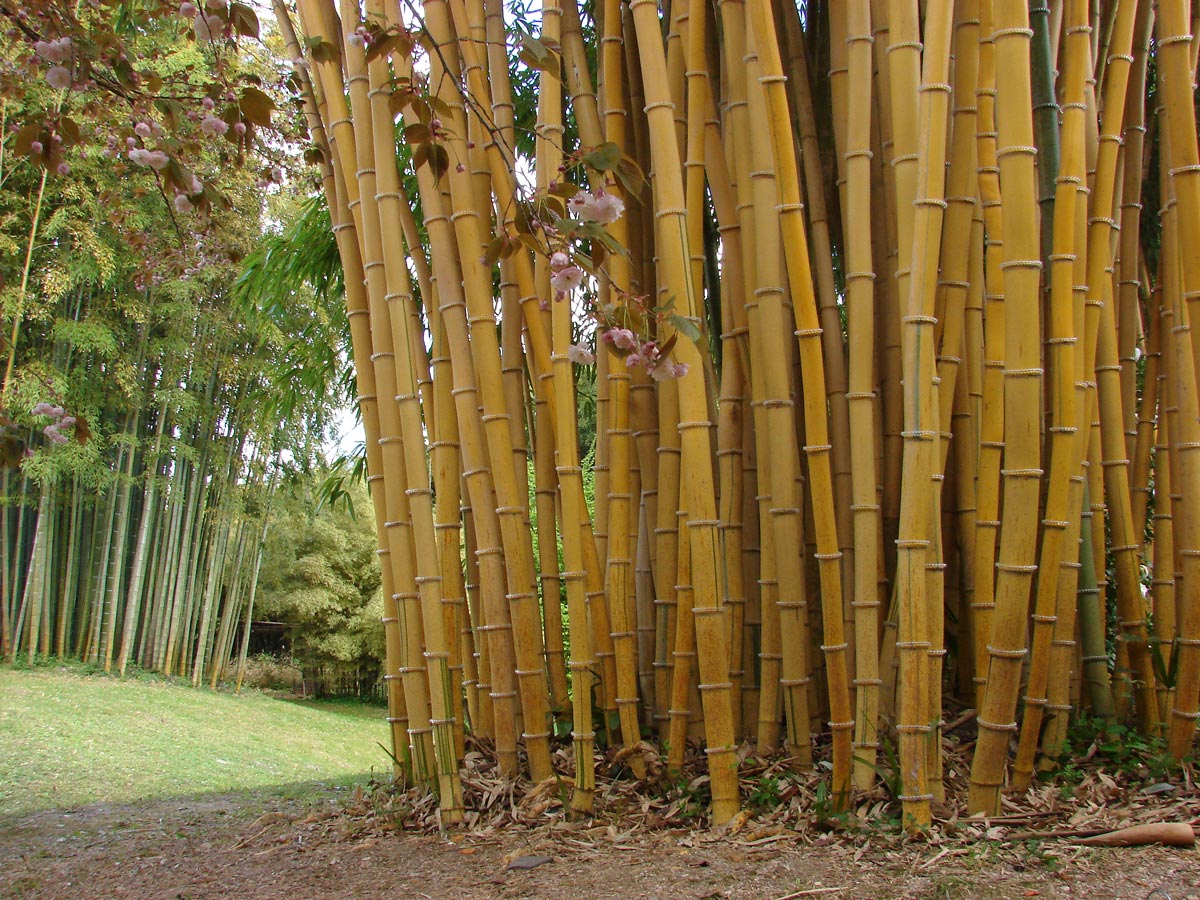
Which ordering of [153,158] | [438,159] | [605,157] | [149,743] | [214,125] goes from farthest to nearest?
1. [149,743]
2. [214,125]
3. [153,158]
4. [438,159]
5. [605,157]

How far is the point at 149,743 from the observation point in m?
4.51

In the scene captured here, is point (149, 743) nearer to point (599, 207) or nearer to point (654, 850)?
point (654, 850)

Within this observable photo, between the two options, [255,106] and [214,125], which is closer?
[255,106]

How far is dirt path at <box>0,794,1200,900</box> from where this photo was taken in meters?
1.21

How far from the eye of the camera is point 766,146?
4.90 ft

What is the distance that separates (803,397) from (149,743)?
4.08 metres

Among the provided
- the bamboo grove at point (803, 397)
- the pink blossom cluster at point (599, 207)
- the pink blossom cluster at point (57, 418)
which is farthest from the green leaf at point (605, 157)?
the pink blossom cluster at point (57, 418)

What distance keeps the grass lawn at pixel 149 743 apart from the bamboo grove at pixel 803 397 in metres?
0.85

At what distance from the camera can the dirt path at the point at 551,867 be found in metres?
1.21

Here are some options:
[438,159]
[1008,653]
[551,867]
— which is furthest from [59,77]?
[1008,653]

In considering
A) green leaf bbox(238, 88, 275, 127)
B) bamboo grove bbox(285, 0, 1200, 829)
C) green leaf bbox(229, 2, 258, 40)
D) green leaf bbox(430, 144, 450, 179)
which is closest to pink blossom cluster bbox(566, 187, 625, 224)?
green leaf bbox(430, 144, 450, 179)

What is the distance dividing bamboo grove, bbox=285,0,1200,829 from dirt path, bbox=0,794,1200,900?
10 cm

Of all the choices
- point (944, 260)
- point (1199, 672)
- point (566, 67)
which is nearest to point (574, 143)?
point (566, 67)

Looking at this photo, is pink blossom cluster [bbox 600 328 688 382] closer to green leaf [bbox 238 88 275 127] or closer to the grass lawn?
green leaf [bbox 238 88 275 127]
